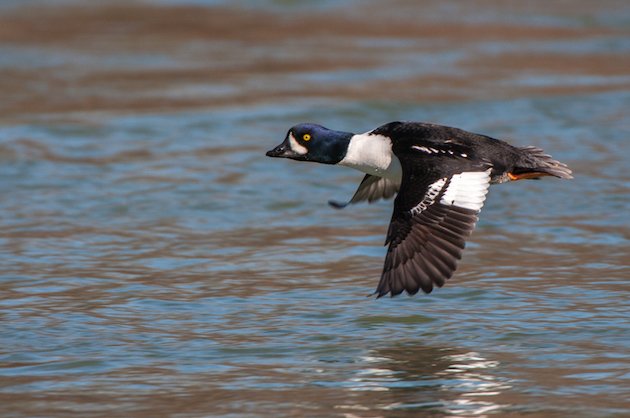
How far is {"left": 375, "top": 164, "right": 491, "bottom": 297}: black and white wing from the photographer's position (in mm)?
6242

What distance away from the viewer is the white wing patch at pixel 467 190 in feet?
21.7

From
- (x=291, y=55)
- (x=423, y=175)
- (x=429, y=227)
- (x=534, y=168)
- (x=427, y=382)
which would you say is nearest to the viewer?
(x=427, y=382)

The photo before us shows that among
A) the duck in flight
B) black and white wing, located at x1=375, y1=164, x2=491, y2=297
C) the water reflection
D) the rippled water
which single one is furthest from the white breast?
the water reflection

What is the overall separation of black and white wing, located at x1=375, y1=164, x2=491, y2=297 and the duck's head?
0.86 m

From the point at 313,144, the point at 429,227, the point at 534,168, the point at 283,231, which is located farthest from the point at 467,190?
the point at 283,231

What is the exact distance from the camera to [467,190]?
6742 mm

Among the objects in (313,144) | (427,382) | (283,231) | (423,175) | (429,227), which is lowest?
(427,382)

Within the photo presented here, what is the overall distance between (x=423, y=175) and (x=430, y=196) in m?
0.20

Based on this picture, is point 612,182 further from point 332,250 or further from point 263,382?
point 263,382

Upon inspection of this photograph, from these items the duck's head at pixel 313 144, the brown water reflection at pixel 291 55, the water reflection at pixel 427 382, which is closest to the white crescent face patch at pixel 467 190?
the water reflection at pixel 427 382

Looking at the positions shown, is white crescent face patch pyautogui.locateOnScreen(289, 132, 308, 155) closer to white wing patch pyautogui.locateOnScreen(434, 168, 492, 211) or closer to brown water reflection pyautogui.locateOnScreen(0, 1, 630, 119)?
white wing patch pyautogui.locateOnScreen(434, 168, 492, 211)

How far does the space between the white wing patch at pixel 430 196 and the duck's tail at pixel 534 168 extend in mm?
750

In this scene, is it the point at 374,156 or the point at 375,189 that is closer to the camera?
the point at 374,156

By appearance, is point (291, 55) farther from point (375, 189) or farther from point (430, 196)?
point (430, 196)
